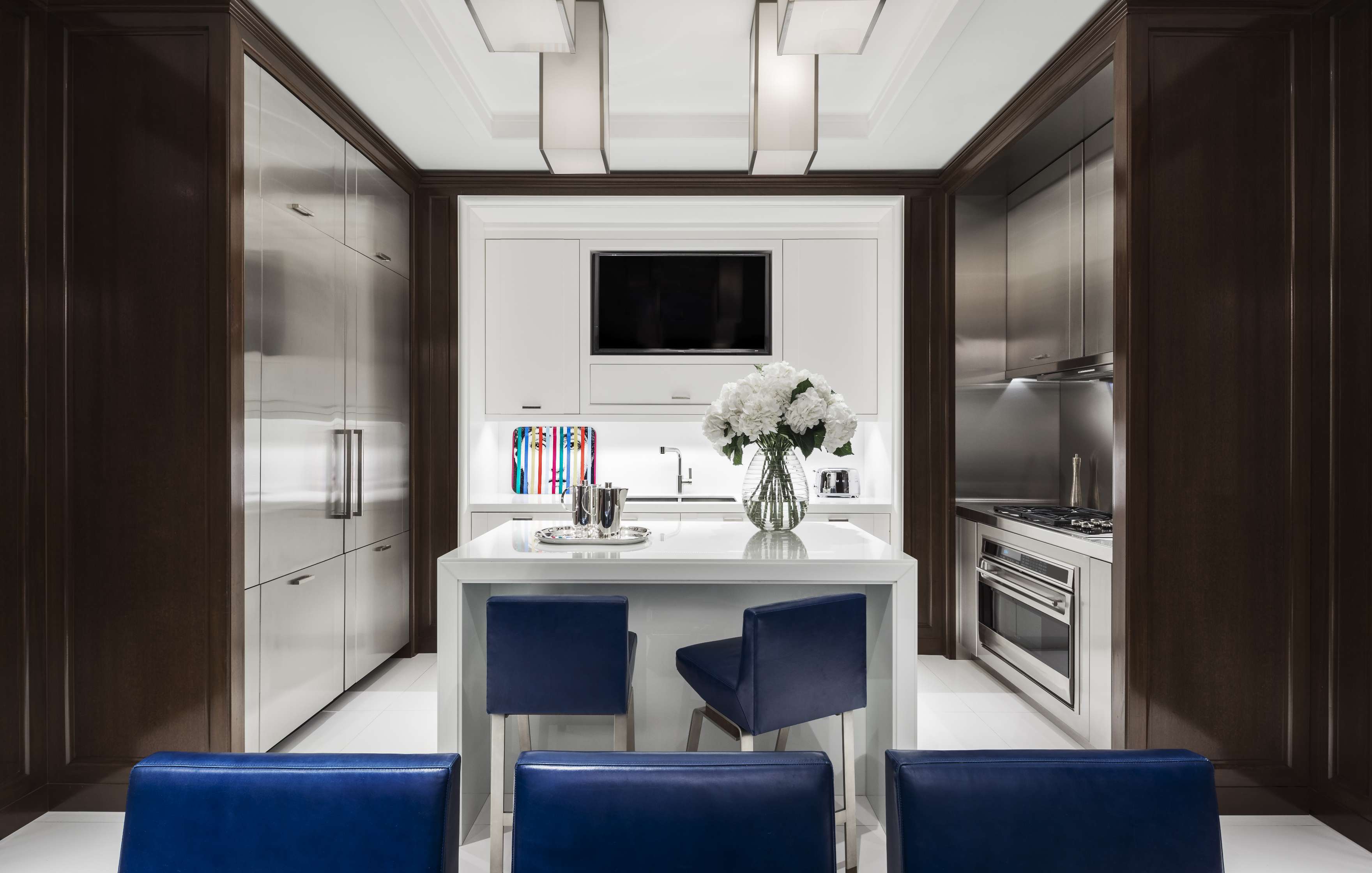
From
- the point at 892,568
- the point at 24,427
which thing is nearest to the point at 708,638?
the point at 892,568

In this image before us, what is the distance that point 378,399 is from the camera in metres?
3.58

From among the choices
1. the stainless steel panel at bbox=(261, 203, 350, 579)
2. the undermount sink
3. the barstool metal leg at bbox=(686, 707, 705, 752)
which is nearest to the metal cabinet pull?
the stainless steel panel at bbox=(261, 203, 350, 579)

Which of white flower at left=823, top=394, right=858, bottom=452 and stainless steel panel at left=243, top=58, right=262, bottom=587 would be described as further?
stainless steel panel at left=243, top=58, right=262, bottom=587

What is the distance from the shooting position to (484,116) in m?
3.47

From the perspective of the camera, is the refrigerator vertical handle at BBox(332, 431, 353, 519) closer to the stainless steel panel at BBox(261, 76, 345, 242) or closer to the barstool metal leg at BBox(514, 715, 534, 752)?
the stainless steel panel at BBox(261, 76, 345, 242)

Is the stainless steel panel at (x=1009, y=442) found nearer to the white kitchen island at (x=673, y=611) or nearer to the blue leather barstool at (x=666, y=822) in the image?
the white kitchen island at (x=673, y=611)

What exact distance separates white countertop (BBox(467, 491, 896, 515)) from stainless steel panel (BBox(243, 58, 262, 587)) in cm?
159

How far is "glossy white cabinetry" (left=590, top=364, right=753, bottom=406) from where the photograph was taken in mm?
4328

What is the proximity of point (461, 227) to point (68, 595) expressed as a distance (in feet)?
8.15

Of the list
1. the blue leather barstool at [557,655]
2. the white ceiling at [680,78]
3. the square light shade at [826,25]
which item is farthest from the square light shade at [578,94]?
the blue leather barstool at [557,655]

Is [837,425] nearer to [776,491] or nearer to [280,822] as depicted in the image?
[776,491]

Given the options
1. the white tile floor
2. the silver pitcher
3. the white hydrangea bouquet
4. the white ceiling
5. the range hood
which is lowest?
the white tile floor

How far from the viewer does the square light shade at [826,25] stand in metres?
2.12

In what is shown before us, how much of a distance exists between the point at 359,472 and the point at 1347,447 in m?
3.63
